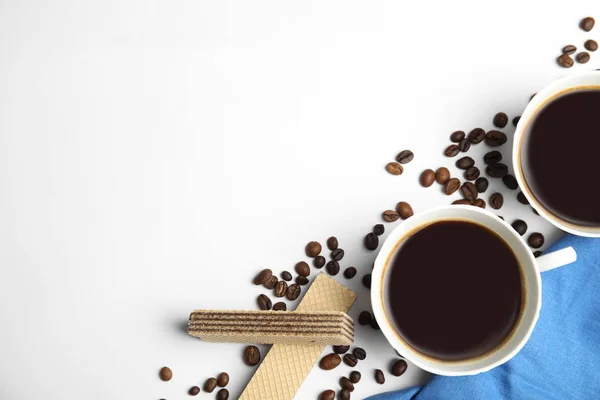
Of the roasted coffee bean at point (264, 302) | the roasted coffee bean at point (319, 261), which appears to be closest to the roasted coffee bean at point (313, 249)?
the roasted coffee bean at point (319, 261)

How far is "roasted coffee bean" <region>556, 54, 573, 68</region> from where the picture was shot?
1481 millimetres

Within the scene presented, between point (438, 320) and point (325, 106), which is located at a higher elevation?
point (325, 106)

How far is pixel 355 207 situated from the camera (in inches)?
58.6

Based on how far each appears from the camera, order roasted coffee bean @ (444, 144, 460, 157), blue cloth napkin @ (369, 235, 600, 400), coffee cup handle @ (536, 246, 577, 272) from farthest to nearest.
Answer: roasted coffee bean @ (444, 144, 460, 157) → blue cloth napkin @ (369, 235, 600, 400) → coffee cup handle @ (536, 246, 577, 272)

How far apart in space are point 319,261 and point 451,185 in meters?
0.29

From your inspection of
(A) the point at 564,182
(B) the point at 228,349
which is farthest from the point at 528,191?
(B) the point at 228,349

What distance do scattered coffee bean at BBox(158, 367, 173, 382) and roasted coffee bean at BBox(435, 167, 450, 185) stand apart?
2.07 feet

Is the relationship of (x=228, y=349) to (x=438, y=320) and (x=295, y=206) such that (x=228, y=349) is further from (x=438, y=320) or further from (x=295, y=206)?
(x=438, y=320)

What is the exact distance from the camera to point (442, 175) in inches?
57.4

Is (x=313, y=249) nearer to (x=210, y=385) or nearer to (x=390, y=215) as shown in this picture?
(x=390, y=215)

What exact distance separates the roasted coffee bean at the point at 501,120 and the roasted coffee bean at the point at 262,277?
0.52 m

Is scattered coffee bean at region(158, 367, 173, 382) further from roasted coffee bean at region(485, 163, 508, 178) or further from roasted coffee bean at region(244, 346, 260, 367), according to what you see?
roasted coffee bean at region(485, 163, 508, 178)

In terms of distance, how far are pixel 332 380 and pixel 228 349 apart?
21 centimetres

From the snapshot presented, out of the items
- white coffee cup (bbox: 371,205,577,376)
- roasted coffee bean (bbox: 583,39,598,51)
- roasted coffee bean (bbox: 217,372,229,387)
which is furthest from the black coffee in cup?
roasted coffee bean (bbox: 583,39,598,51)
